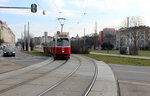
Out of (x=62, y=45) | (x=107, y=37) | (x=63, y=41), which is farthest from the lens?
(x=107, y=37)

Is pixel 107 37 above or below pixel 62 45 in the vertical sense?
above

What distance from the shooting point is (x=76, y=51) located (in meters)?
66.8

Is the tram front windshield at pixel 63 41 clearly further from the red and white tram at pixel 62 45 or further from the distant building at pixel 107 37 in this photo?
the distant building at pixel 107 37

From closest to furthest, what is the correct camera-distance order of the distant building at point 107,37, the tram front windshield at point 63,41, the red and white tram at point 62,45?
the red and white tram at point 62,45
the tram front windshield at point 63,41
the distant building at point 107,37

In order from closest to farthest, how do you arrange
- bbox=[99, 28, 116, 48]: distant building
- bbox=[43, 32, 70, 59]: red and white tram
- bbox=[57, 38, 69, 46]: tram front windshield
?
bbox=[43, 32, 70, 59]: red and white tram, bbox=[57, 38, 69, 46]: tram front windshield, bbox=[99, 28, 116, 48]: distant building

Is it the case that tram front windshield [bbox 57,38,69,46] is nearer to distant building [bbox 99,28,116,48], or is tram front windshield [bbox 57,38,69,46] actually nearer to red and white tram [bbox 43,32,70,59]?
red and white tram [bbox 43,32,70,59]

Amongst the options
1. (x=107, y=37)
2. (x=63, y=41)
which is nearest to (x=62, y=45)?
(x=63, y=41)

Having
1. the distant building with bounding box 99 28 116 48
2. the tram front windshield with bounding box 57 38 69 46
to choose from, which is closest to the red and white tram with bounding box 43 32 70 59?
the tram front windshield with bounding box 57 38 69 46

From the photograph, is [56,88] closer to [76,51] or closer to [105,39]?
[76,51]

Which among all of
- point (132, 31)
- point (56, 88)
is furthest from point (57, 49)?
point (132, 31)

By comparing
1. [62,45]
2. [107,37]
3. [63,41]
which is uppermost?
[107,37]

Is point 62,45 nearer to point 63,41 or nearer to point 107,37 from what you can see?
point 63,41

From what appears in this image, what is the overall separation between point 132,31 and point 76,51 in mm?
30376

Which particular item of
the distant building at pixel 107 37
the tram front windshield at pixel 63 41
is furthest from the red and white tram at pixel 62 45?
the distant building at pixel 107 37
